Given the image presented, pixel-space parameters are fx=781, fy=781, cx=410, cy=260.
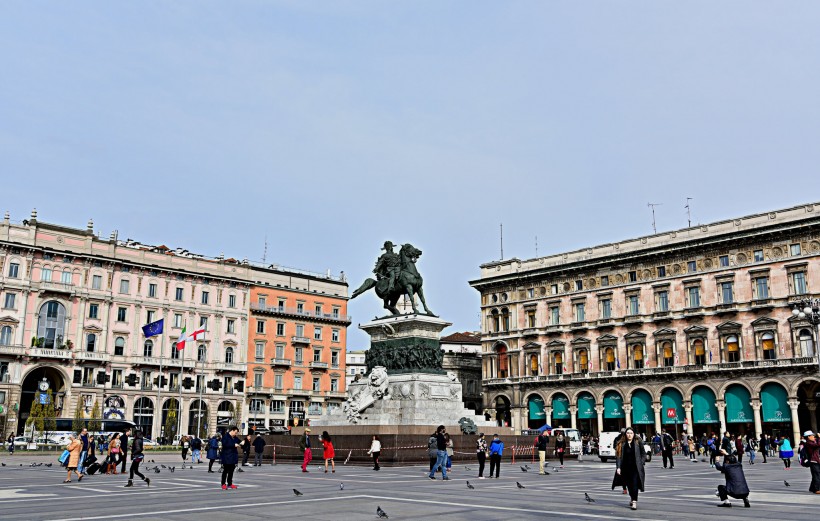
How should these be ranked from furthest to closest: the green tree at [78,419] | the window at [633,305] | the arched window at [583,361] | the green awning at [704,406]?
the arched window at [583,361]
the window at [633,305]
the green awning at [704,406]
the green tree at [78,419]

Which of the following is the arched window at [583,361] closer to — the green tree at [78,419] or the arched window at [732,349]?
the arched window at [732,349]

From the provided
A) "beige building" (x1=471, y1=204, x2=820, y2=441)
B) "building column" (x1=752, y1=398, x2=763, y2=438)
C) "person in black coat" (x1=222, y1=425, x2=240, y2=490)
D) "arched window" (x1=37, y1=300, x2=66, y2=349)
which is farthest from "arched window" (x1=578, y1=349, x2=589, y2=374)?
"person in black coat" (x1=222, y1=425, x2=240, y2=490)

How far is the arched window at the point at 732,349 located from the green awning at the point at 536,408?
17945 mm

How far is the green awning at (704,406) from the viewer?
6167 cm

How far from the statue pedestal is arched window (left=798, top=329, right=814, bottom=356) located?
37.2 metres

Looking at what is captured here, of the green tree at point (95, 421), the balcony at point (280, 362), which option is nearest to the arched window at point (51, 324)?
the green tree at point (95, 421)

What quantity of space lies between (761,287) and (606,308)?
1362 cm

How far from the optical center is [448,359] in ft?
275

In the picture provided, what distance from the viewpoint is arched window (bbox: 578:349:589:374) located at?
7056 cm

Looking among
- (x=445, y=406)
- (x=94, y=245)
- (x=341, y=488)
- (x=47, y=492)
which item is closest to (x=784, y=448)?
(x=445, y=406)

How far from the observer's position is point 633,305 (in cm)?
6800

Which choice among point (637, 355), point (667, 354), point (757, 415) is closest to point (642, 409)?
point (637, 355)

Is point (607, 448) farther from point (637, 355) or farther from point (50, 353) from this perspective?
point (50, 353)

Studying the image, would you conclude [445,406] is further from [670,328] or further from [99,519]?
[670,328]
